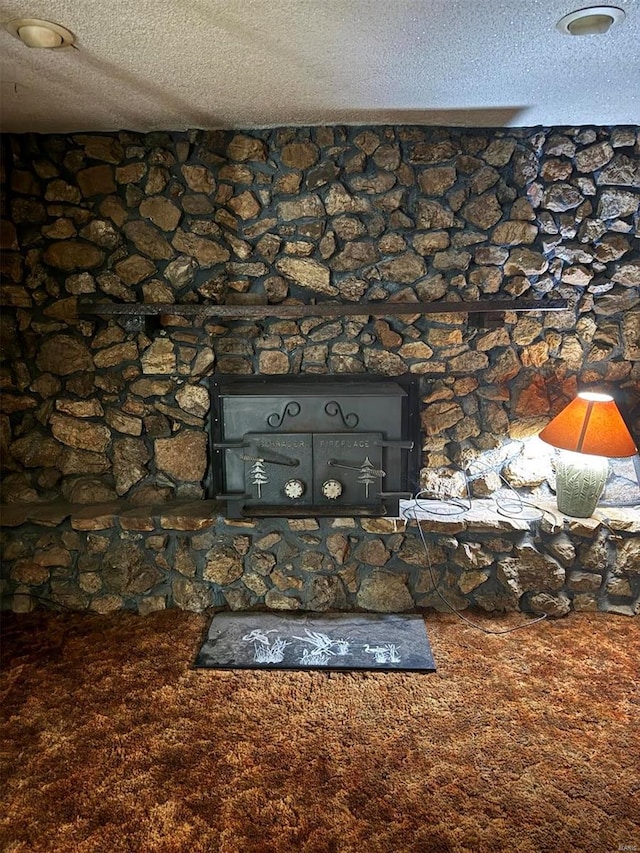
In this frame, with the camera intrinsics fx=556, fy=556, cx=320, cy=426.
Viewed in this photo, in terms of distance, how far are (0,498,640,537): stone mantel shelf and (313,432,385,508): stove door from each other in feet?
0.45

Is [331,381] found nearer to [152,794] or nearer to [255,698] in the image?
[255,698]

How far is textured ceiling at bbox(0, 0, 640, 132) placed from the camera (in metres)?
1.44

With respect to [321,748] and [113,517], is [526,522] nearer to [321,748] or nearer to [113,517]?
[321,748]

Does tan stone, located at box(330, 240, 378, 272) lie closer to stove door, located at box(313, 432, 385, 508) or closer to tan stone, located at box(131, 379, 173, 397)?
stove door, located at box(313, 432, 385, 508)

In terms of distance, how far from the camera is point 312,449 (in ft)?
7.68

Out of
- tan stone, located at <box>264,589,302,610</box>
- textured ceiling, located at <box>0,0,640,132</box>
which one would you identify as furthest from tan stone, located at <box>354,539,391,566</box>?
textured ceiling, located at <box>0,0,640,132</box>

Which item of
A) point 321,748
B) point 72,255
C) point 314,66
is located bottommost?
point 321,748

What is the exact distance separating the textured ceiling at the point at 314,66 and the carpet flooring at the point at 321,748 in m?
2.03

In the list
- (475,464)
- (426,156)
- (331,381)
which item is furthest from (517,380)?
(426,156)

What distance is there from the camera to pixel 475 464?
2.56m

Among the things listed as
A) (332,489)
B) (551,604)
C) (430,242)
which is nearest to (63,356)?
(332,489)

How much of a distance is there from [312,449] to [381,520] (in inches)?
16.4

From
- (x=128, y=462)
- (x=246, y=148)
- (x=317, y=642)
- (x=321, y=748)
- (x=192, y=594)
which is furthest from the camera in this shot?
(x=128, y=462)

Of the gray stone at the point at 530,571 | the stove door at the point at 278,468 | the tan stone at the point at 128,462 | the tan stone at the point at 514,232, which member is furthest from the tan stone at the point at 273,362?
the gray stone at the point at 530,571
